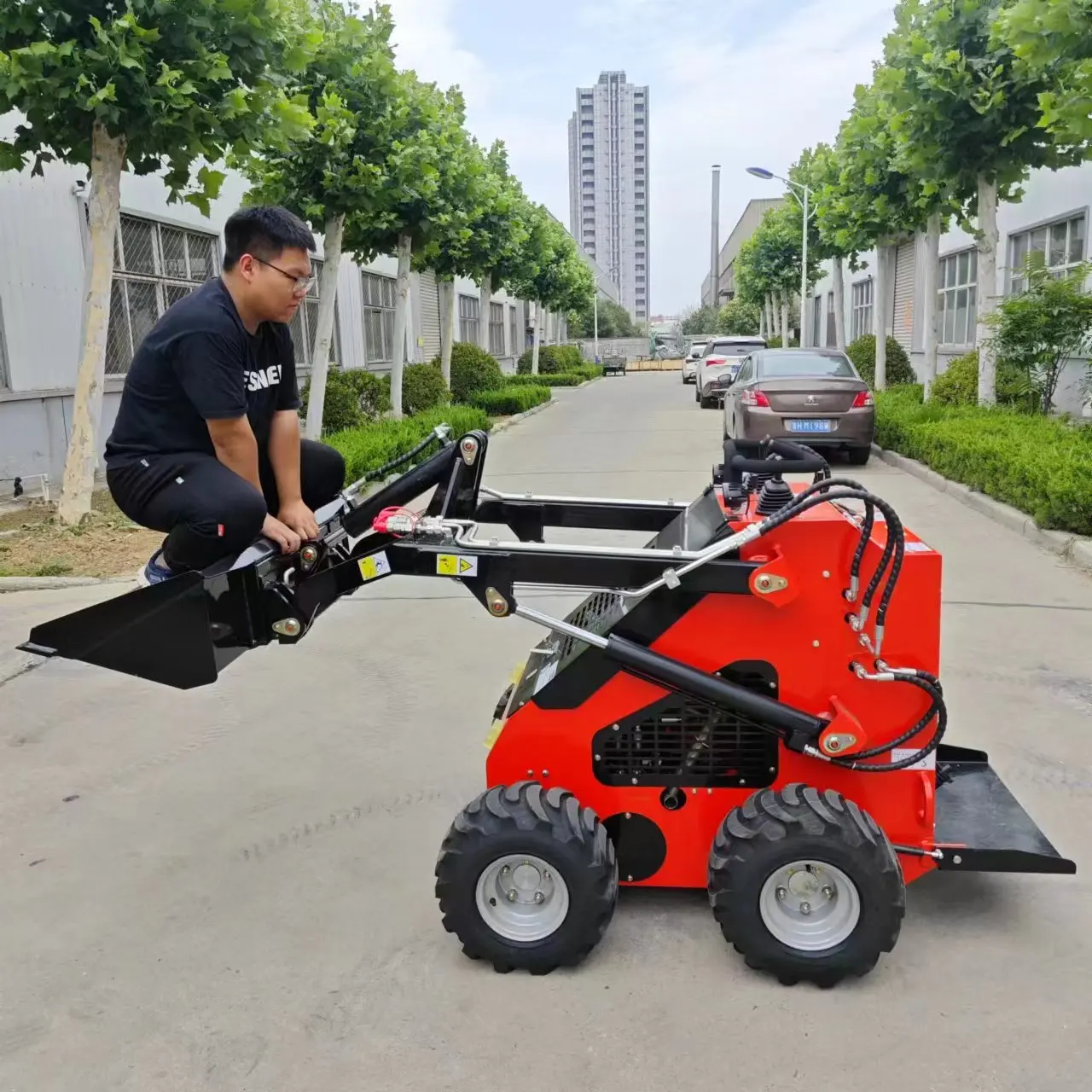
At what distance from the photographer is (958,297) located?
69.9 ft

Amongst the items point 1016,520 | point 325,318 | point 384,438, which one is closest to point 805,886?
point 1016,520

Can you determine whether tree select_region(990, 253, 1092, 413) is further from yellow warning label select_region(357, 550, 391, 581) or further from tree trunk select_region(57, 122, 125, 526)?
yellow warning label select_region(357, 550, 391, 581)

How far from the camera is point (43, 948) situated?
2797 mm

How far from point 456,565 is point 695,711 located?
767 millimetres

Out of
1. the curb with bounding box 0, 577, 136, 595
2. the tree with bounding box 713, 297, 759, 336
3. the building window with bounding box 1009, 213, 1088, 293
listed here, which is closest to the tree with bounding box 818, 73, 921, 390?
the building window with bounding box 1009, 213, 1088, 293

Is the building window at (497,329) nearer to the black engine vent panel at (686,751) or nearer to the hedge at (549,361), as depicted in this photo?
the hedge at (549,361)

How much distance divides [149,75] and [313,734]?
5.34 meters

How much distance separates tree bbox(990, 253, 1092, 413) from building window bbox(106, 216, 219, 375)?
10.1 m

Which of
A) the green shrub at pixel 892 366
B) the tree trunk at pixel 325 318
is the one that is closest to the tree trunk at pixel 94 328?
the tree trunk at pixel 325 318

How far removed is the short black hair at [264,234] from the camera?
2.90 meters

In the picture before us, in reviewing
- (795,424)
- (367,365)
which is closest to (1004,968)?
(795,424)

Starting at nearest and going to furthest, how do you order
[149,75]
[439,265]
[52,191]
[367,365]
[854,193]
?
[149,75]
[52,191]
[854,193]
[439,265]
[367,365]

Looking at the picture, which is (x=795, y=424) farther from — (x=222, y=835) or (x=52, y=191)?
(x=222, y=835)

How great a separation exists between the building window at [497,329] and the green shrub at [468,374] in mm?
16429
